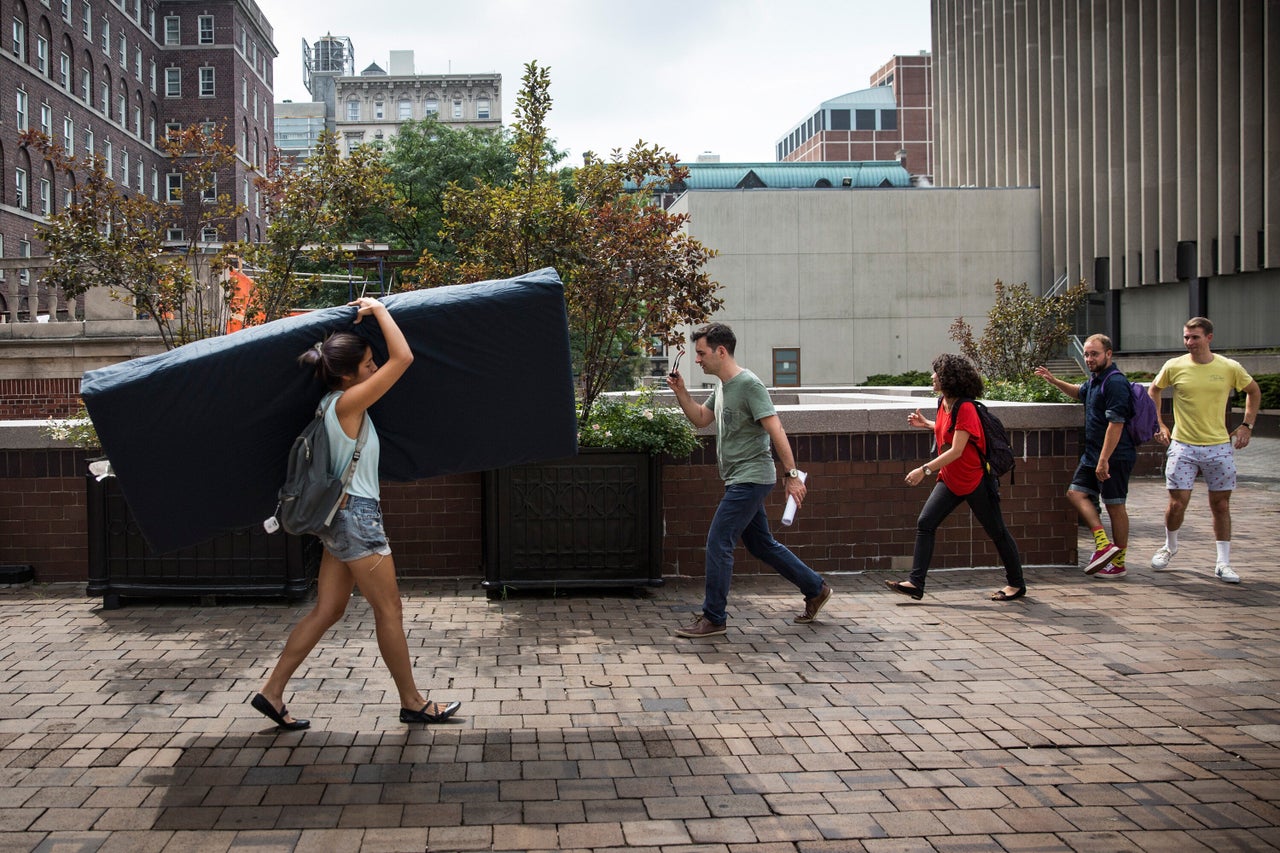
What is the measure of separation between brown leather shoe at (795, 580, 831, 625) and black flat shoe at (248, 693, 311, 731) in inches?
127

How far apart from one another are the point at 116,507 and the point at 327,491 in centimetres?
361

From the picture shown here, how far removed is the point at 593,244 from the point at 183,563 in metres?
3.68

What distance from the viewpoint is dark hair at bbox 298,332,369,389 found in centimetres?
473

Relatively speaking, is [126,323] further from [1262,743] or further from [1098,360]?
[1262,743]

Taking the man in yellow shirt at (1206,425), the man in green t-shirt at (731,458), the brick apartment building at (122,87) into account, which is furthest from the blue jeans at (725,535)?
the brick apartment building at (122,87)

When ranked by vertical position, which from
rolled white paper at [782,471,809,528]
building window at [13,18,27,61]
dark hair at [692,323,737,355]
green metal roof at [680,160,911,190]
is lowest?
rolled white paper at [782,471,809,528]

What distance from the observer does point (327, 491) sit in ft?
15.4

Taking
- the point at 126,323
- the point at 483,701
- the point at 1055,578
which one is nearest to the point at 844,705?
the point at 483,701

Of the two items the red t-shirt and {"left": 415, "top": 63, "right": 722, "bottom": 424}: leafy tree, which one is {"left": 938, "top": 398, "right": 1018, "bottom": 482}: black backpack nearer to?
the red t-shirt

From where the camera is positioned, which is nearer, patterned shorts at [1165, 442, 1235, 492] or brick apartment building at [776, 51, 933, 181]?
patterned shorts at [1165, 442, 1235, 492]

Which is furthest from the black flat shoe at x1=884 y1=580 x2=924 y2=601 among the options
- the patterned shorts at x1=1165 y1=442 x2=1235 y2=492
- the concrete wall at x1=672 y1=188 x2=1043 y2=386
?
the concrete wall at x1=672 y1=188 x2=1043 y2=386

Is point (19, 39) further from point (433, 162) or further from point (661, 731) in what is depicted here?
point (661, 731)

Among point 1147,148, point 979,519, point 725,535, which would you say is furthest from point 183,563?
point 1147,148

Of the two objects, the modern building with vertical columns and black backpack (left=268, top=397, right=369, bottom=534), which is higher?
the modern building with vertical columns
